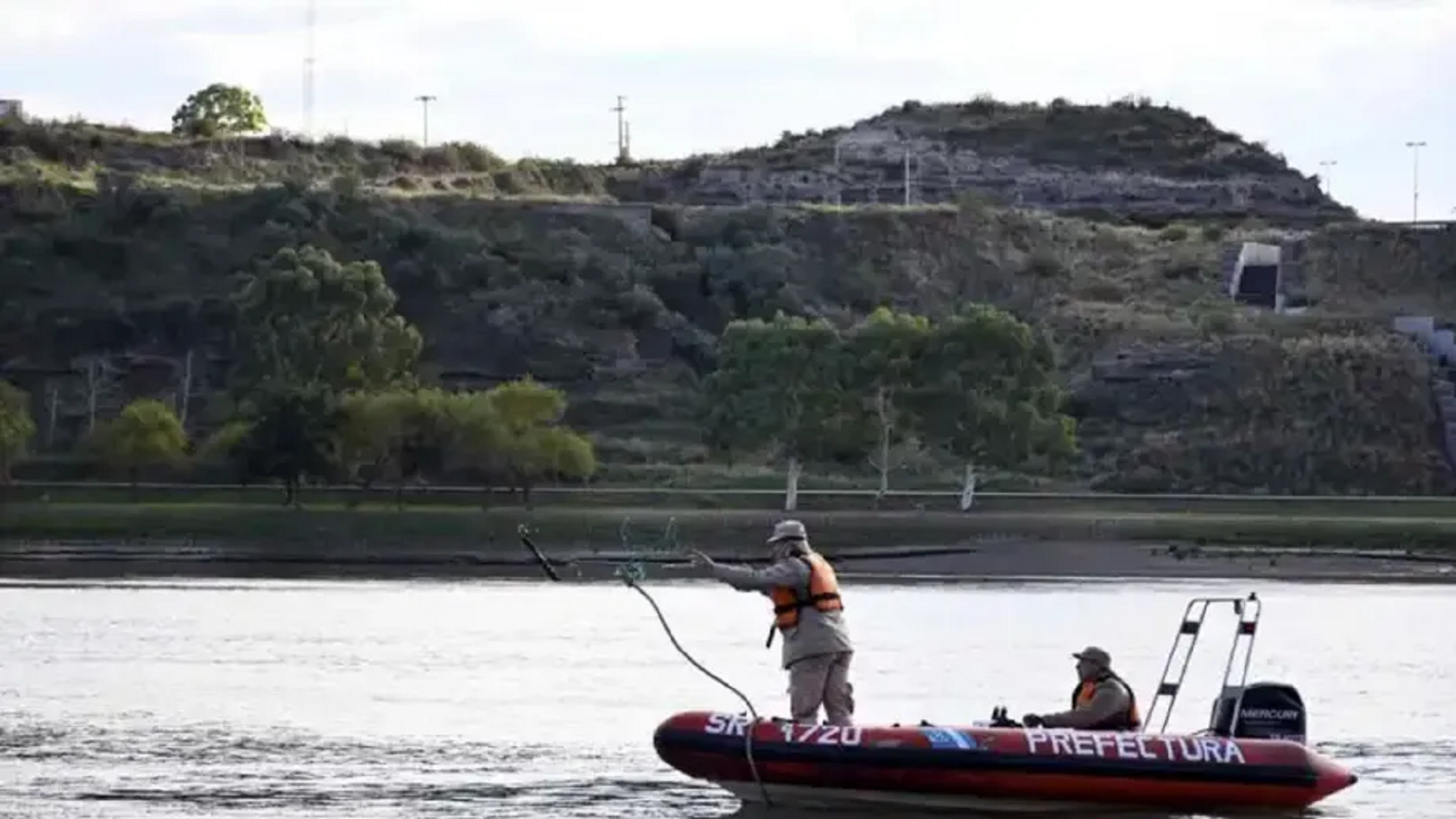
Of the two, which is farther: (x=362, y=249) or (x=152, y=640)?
(x=362, y=249)

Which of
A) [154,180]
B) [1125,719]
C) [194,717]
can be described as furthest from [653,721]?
[154,180]

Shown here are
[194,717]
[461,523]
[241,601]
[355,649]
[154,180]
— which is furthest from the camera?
[154,180]

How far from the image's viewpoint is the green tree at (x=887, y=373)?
299 feet

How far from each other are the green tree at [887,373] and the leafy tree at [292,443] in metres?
13.4

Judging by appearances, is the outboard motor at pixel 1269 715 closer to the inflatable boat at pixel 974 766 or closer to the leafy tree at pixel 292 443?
the inflatable boat at pixel 974 766

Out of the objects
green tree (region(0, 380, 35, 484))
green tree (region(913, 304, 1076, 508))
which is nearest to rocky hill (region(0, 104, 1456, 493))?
green tree (region(0, 380, 35, 484))

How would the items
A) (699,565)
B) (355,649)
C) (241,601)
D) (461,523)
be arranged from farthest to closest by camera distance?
1. (461,523)
2. (241,601)
3. (355,649)
4. (699,565)

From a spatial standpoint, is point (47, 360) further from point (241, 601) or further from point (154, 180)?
point (241, 601)

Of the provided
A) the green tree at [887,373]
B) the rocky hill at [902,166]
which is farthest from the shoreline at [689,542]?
the rocky hill at [902,166]

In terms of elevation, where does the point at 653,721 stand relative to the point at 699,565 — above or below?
below

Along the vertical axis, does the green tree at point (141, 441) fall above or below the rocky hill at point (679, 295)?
below

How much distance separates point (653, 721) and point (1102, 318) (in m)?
80.8

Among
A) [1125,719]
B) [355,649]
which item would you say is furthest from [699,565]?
[355,649]

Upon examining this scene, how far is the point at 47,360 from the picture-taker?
112m
